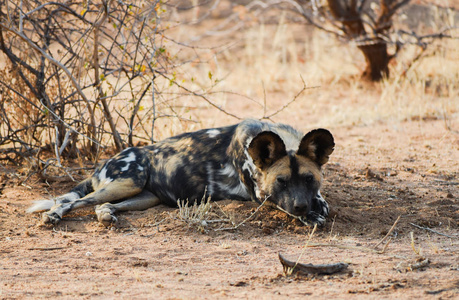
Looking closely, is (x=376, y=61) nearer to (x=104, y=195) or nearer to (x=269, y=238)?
(x=104, y=195)

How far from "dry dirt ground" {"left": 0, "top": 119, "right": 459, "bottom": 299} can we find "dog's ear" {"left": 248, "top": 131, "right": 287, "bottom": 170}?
35cm

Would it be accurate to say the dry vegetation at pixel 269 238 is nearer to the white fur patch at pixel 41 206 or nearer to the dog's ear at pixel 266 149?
the white fur patch at pixel 41 206

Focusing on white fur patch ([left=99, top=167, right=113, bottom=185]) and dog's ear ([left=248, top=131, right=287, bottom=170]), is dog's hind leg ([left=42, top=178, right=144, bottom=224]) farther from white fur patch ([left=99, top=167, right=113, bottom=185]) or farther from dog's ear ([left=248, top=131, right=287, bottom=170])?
dog's ear ([left=248, top=131, right=287, bottom=170])

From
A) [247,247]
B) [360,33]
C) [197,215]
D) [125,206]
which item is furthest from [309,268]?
[360,33]

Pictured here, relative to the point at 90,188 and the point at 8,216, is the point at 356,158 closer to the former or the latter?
the point at 90,188

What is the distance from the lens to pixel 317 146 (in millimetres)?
3982

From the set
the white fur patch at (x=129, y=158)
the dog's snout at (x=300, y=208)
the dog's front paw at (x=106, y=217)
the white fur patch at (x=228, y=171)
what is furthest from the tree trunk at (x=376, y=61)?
the dog's front paw at (x=106, y=217)

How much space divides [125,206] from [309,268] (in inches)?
70.0

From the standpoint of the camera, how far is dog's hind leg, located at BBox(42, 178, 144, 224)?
4230mm

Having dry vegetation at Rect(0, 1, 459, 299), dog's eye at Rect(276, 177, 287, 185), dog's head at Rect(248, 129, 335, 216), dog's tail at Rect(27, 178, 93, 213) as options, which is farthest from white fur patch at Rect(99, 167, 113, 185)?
dog's eye at Rect(276, 177, 287, 185)

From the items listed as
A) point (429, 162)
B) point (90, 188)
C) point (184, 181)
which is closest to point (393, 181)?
point (429, 162)

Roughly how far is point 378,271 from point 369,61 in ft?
20.9

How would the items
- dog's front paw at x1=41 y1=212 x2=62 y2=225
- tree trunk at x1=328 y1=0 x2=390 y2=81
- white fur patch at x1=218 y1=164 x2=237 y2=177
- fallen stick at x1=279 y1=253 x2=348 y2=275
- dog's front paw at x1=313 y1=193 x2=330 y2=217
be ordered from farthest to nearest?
tree trunk at x1=328 y1=0 x2=390 y2=81, white fur patch at x1=218 y1=164 x2=237 y2=177, dog's front paw at x1=41 y1=212 x2=62 y2=225, dog's front paw at x1=313 y1=193 x2=330 y2=217, fallen stick at x1=279 y1=253 x2=348 y2=275

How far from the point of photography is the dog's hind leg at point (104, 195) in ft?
13.9
